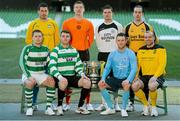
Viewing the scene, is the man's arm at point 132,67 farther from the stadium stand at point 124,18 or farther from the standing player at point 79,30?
the stadium stand at point 124,18

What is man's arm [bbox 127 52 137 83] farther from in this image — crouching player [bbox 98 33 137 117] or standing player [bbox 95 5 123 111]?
standing player [bbox 95 5 123 111]

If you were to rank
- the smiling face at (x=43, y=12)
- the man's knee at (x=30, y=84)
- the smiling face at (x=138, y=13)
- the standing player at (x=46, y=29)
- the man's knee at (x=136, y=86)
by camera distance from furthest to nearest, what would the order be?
the standing player at (x=46, y=29), the smiling face at (x=43, y=12), the smiling face at (x=138, y=13), the man's knee at (x=30, y=84), the man's knee at (x=136, y=86)

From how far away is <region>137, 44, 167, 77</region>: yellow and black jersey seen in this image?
25.2 feet

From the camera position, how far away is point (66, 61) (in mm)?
7746

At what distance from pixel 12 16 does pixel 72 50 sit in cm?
2819

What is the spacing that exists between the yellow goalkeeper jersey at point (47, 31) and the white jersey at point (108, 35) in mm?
804

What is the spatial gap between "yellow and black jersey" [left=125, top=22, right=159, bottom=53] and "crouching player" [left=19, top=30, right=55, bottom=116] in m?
1.53

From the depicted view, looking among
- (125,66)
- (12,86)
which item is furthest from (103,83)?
(12,86)

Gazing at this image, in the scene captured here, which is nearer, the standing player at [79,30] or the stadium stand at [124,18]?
the standing player at [79,30]

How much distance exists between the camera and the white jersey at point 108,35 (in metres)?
8.20

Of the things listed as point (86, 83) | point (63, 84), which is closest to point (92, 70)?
point (86, 83)

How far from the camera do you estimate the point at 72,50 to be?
778cm

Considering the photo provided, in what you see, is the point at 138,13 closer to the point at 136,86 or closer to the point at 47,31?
the point at 136,86

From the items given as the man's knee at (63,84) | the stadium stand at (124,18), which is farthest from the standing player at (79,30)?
the stadium stand at (124,18)
